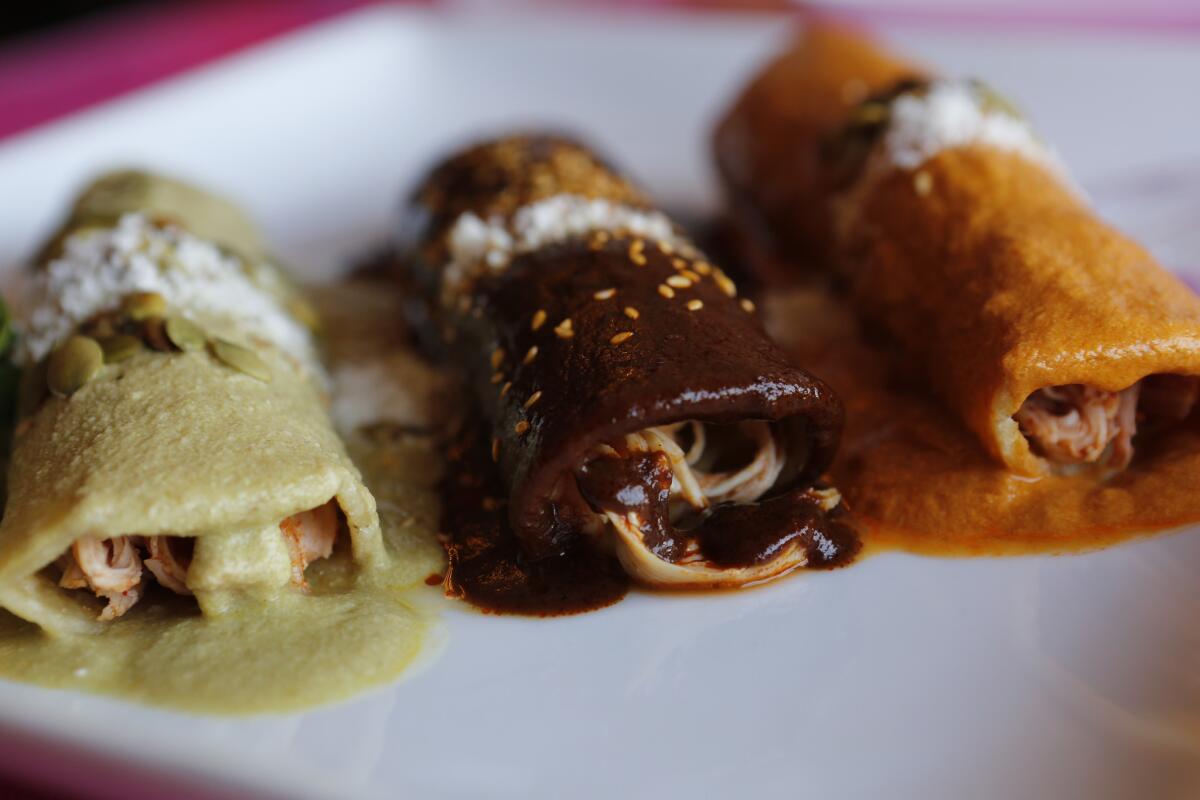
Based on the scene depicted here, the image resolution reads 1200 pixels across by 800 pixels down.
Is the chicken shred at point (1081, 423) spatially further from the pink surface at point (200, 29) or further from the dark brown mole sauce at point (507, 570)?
the pink surface at point (200, 29)

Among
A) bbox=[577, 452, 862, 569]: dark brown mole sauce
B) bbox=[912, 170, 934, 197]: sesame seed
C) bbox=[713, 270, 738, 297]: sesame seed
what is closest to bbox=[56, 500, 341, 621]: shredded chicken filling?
bbox=[577, 452, 862, 569]: dark brown mole sauce

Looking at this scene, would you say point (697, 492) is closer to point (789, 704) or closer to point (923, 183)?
point (789, 704)

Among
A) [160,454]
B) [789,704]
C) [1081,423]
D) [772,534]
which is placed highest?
[160,454]

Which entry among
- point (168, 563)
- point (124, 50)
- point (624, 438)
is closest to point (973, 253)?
point (624, 438)

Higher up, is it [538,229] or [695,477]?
[538,229]

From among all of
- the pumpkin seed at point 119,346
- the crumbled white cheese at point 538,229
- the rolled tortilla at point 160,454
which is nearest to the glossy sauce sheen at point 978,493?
the crumbled white cheese at point 538,229

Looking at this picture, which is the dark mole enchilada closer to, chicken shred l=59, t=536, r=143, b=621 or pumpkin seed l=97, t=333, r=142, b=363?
chicken shred l=59, t=536, r=143, b=621

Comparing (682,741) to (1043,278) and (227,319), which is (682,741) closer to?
(1043,278)

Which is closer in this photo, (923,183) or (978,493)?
(978,493)
